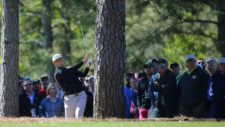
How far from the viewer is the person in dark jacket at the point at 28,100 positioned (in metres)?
12.2

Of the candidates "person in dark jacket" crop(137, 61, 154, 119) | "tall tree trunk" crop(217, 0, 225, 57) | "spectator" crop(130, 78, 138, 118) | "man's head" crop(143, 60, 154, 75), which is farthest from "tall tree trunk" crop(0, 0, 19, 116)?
"tall tree trunk" crop(217, 0, 225, 57)

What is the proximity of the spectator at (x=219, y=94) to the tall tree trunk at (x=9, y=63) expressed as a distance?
17.1 ft

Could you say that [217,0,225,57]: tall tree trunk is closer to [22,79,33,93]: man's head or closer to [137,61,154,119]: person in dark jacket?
[137,61,154,119]: person in dark jacket

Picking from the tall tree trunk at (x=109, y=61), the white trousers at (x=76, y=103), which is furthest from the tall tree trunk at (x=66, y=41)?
the tall tree trunk at (x=109, y=61)

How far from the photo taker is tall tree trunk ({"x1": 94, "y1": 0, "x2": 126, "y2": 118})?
952cm

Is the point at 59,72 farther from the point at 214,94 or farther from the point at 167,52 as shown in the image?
the point at 167,52

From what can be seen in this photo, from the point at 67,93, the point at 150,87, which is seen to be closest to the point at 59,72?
the point at 67,93

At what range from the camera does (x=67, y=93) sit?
35.3ft

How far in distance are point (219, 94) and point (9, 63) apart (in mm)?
5551

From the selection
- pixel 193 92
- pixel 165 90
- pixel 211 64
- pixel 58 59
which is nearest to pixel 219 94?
pixel 193 92

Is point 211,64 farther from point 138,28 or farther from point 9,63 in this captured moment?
point 138,28

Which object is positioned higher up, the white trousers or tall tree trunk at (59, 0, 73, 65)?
tall tree trunk at (59, 0, 73, 65)

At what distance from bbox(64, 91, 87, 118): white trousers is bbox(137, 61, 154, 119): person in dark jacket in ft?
4.61

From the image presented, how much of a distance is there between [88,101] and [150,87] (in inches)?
94.4
